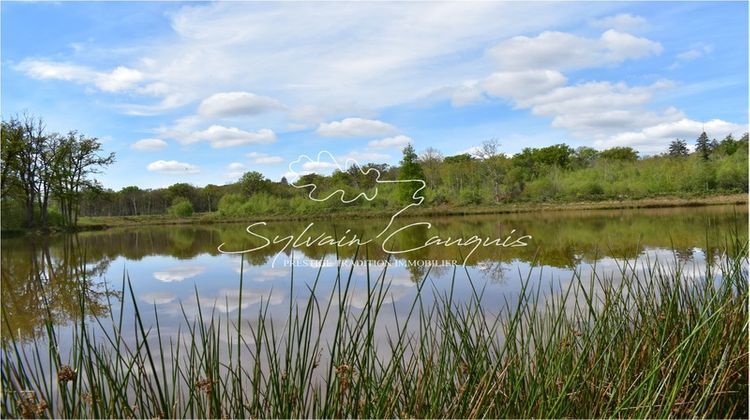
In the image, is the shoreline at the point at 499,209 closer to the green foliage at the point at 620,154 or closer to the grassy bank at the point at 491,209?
the grassy bank at the point at 491,209

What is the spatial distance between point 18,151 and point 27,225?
237 inches

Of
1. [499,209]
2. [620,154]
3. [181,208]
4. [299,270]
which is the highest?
[620,154]

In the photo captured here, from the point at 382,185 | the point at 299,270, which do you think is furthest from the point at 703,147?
the point at 299,270

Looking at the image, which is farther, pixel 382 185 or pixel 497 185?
pixel 497 185

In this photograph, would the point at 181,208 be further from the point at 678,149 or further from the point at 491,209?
the point at 678,149

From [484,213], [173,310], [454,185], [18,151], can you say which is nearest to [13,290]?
[173,310]

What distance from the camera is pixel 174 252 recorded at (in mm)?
15141

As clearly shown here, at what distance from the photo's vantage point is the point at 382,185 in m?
22.3

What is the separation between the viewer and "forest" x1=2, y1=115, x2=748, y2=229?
2042 centimetres

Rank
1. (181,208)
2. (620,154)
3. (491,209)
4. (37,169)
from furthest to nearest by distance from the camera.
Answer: (620,154) < (181,208) < (491,209) < (37,169)

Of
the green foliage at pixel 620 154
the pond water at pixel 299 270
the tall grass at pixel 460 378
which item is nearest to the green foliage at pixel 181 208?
the pond water at pixel 299 270

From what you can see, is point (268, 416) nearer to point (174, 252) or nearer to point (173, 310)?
point (173, 310)

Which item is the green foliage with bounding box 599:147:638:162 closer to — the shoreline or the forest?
the forest

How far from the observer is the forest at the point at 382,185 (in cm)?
2042
